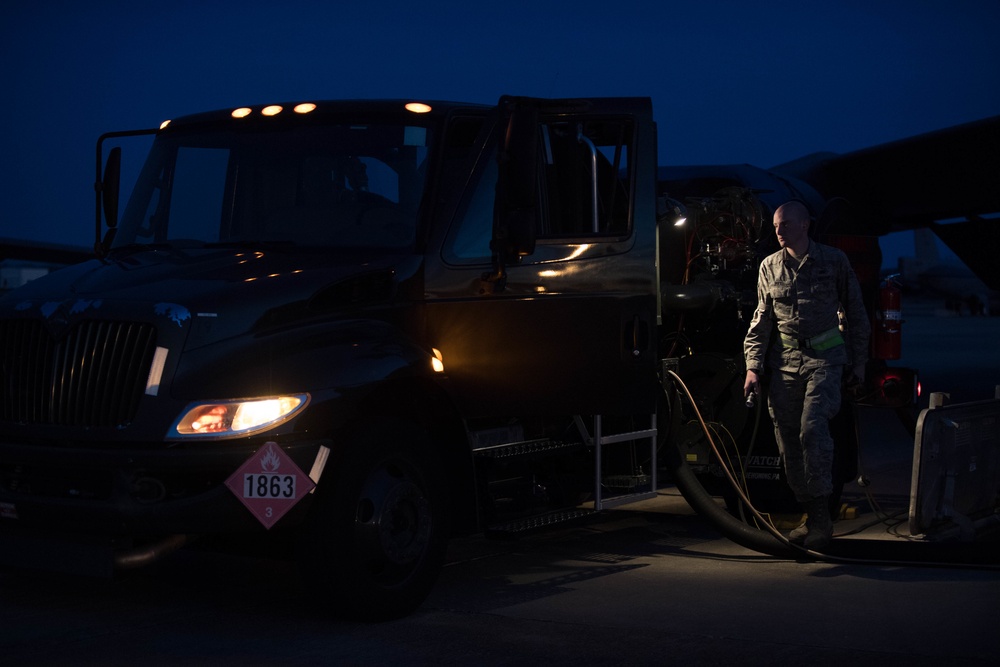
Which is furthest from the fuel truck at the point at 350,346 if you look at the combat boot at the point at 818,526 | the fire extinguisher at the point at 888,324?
the fire extinguisher at the point at 888,324

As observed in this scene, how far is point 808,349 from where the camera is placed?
759cm

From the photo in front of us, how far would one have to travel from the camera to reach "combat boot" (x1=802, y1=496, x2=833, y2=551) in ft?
24.8

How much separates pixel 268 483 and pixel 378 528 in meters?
0.60

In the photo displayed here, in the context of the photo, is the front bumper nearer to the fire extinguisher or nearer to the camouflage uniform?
the camouflage uniform

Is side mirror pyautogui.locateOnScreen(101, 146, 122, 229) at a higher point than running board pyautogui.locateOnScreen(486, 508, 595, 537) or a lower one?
higher

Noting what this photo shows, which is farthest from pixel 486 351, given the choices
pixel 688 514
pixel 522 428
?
pixel 688 514

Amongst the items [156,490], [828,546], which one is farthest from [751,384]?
[156,490]

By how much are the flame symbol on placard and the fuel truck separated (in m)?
0.02

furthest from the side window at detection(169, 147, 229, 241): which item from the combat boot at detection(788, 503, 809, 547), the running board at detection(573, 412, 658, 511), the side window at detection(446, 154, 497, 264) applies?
the combat boot at detection(788, 503, 809, 547)

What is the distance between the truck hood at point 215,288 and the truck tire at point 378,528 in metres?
0.65

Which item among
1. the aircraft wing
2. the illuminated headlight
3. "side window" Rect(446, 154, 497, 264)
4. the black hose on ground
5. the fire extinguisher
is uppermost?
the aircraft wing

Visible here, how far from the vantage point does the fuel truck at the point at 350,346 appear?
227 inches

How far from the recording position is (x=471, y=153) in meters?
6.84

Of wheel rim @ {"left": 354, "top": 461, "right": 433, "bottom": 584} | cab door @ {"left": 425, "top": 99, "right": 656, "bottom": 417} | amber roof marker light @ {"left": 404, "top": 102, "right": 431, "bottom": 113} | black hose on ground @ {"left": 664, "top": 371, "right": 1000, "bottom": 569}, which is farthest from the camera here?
black hose on ground @ {"left": 664, "top": 371, "right": 1000, "bottom": 569}
